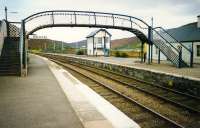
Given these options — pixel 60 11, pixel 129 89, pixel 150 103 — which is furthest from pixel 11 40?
pixel 150 103

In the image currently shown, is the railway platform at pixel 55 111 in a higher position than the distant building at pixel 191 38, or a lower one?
lower

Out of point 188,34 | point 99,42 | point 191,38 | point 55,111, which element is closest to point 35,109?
point 55,111

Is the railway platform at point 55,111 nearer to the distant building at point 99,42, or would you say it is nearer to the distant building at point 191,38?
the distant building at point 191,38

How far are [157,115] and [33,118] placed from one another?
3881 mm

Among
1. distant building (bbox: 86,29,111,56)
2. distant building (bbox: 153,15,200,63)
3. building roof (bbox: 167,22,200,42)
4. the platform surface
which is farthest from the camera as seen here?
distant building (bbox: 86,29,111,56)

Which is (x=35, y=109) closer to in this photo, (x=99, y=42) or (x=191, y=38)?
(x=191, y=38)

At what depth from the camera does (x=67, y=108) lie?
8.72 metres

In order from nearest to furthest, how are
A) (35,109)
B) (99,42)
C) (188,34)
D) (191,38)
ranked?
(35,109)
(191,38)
(188,34)
(99,42)

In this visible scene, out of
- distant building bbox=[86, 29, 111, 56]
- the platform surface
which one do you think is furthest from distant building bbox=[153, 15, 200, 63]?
distant building bbox=[86, 29, 111, 56]

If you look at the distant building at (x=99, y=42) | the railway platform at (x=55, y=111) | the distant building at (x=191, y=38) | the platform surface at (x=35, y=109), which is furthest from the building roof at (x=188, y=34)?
the distant building at (x=99, y=42)

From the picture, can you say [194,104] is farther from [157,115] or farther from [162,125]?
[162,125]

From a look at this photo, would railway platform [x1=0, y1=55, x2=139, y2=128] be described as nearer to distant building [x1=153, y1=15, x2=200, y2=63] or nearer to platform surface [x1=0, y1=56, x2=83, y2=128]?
platform surface [x1=0, y1=56, x2=83, y2=128]

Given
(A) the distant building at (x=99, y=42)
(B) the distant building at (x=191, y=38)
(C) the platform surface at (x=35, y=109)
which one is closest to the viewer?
(C) the platform surface at (x=35, y=109)

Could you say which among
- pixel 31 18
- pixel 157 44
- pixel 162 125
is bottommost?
pixel 162 125
